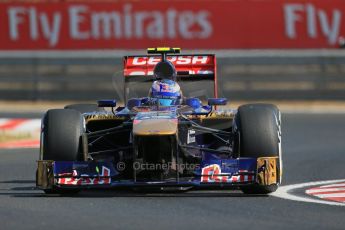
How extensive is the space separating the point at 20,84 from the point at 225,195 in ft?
49.1

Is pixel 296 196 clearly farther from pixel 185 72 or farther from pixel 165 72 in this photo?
pixel 185 72

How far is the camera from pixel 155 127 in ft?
36.1

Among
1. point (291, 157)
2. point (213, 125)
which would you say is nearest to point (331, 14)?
point (291, 157)

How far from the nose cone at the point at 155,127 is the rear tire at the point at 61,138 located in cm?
66

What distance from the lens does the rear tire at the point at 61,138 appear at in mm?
11336

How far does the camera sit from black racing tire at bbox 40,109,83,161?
11.3 metres

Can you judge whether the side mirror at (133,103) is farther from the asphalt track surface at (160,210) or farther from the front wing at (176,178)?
the front wing at (176,178)

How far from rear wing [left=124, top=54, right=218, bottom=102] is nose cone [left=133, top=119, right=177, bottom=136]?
290cm

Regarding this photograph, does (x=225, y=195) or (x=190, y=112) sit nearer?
(x=225, y=195)

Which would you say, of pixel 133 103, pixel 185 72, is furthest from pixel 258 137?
pixel 185 72

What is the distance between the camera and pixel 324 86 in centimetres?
2461

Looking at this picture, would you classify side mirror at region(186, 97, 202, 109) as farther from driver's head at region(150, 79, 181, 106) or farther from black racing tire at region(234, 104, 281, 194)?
black racing tire at region(234, 104, 281, 194)

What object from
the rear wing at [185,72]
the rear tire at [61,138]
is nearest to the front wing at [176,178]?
the rear tire at [61,138]

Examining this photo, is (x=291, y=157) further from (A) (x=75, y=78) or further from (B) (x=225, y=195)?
(A) (x=75, y=78)
